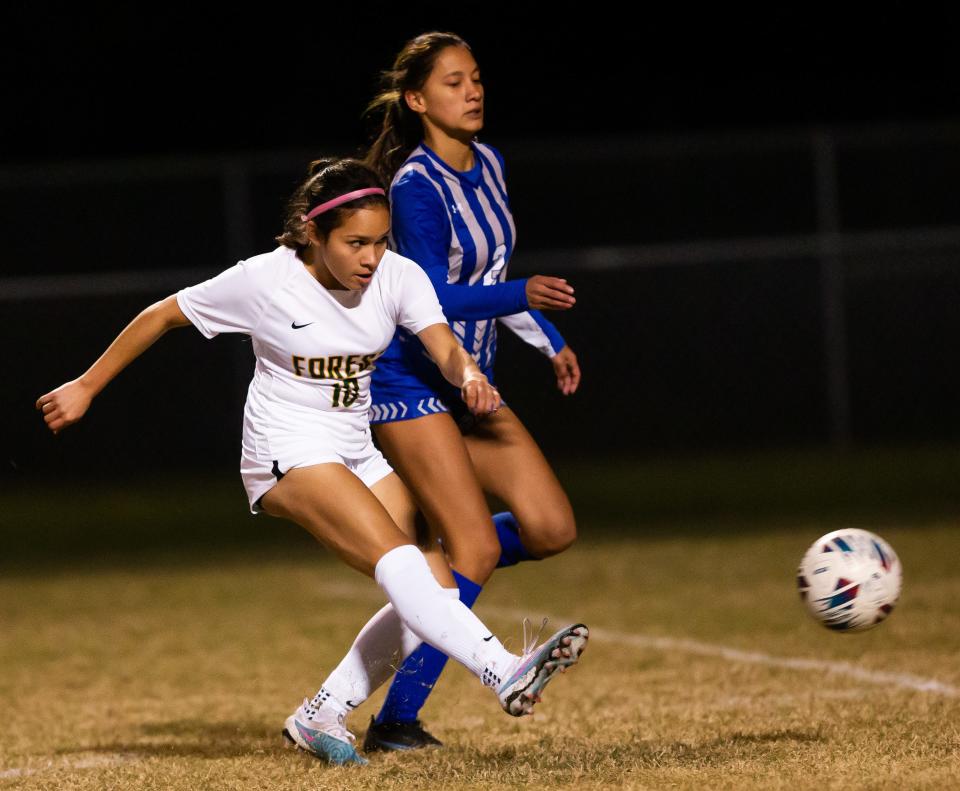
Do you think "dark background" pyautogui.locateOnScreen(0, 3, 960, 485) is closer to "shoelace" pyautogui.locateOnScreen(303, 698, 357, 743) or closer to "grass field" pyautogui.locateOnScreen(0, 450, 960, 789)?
"grass field" pyautogui.locateOnScreen(0, 450, 960, 789)

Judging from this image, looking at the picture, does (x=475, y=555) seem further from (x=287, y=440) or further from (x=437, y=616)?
(x=287, y=440)

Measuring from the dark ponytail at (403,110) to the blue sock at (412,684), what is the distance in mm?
1423

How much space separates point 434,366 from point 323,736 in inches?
46.7

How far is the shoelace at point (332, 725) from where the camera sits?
482 centimetres

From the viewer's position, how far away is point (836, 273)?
47.3ft

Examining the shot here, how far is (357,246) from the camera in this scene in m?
4.45

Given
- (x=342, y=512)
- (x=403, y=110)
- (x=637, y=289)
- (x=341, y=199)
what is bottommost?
(x=637, y=289)

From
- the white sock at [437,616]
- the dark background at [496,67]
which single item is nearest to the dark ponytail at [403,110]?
the white sock at [437,616]

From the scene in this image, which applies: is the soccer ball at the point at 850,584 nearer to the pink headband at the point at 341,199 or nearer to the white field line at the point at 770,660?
the white field line at the point at 770,660

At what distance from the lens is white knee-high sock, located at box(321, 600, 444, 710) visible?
490cm

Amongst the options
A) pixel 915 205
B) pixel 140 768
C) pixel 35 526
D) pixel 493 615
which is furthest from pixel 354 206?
pixel 915 205

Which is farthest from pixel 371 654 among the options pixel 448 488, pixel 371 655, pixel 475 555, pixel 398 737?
pixel 448 488

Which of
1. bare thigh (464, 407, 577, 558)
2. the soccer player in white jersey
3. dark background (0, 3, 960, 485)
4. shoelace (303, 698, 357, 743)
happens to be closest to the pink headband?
the soccer player in white jersey

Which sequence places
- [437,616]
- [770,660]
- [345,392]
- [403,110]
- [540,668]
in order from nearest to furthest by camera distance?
[540,668] → [437,616] → [345,392] → [403,110] → [770,660]
